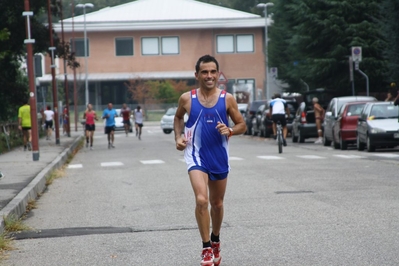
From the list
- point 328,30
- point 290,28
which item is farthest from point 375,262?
point 290,28

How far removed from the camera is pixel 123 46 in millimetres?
86875

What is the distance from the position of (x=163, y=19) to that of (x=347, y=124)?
185 ft

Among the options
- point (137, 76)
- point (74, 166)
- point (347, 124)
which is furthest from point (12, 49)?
point (137, 76)

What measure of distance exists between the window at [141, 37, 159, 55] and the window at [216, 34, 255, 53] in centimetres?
538

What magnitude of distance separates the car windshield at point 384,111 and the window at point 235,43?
5793 cm

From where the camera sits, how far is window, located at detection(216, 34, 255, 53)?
282 feet

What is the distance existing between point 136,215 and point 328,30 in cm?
3222

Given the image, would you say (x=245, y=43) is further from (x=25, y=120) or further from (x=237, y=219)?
(x=237, y=219)

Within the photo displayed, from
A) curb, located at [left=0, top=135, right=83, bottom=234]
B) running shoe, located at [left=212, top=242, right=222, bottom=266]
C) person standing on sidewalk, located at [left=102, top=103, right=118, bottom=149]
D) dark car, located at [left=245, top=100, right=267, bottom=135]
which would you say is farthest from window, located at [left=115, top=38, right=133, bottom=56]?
running shoe, located at [left=212, top=242, right=222, bottom=266]

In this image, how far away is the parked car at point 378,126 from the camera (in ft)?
87.6

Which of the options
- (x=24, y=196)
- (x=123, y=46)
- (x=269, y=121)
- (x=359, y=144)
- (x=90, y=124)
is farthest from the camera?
(x=123, y=46)

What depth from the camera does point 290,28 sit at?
2021 inches

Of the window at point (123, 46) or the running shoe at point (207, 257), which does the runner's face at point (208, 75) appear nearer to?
the running shoe at point (207, 257)

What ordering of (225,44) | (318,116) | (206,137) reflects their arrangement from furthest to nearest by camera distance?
(225,44) → (318,116) → (206,137)
